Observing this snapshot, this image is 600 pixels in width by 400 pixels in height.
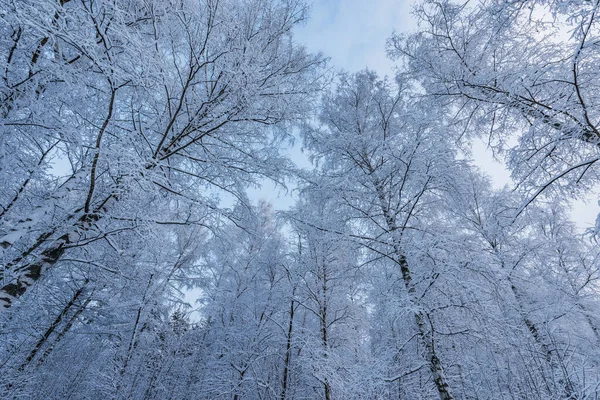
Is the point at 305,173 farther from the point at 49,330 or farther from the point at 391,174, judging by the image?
the point at 49,330

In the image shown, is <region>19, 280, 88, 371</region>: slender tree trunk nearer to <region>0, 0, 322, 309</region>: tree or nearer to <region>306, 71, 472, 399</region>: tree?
<region>0, 0, 322, 309</region>: tree

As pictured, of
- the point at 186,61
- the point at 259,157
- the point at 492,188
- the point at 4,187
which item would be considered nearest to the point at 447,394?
the point at 259,157

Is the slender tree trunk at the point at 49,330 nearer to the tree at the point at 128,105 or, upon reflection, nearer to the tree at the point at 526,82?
the tree at the point at 128,105

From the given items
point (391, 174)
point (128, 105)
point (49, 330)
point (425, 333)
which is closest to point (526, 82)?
point (391, 174)

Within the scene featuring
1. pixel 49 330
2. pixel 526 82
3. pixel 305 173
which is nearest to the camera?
pixel 526 82

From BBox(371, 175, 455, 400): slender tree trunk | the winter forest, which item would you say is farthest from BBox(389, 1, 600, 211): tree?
BBox(371, 175, 455, 400): slender tree trunk

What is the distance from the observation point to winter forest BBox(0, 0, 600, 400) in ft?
8.72

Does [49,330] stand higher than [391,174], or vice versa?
[391,174]

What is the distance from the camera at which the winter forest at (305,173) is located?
105 inches

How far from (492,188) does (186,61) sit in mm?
10277

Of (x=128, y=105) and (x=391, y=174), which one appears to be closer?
(x=128, y=105)

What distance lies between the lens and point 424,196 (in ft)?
17.3

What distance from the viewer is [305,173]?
183 inches

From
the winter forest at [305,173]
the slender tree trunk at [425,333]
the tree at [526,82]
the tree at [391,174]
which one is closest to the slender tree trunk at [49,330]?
the winter forest at [305,173]
